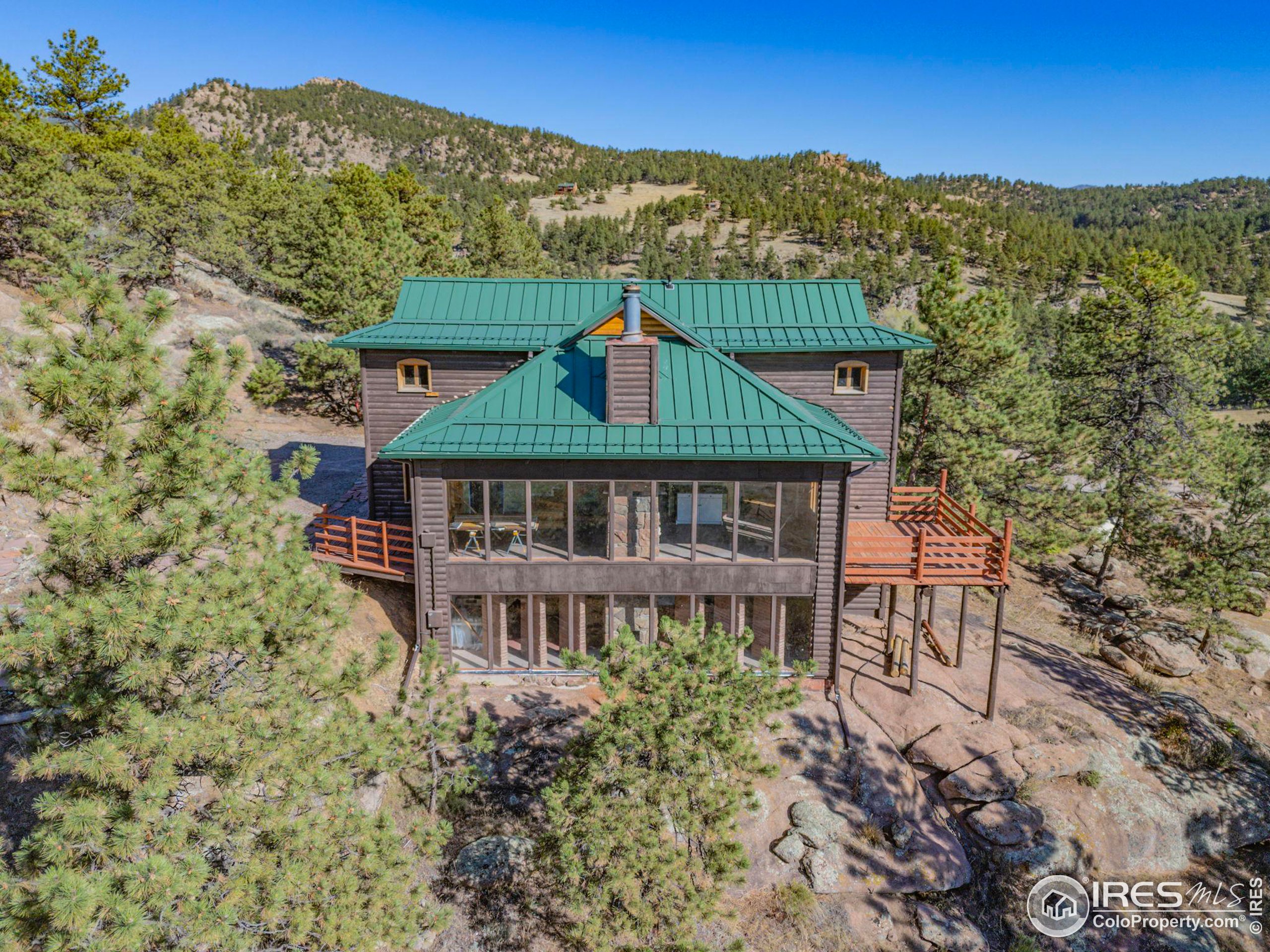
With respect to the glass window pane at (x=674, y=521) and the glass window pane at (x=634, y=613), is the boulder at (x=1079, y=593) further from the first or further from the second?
the glass window pane at (x=634, y=613)

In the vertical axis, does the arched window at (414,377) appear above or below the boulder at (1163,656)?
above

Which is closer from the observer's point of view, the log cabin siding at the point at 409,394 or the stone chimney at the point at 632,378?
the stone chimney at the point at 632,378

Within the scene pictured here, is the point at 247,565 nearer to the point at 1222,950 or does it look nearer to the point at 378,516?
the point at 378,516

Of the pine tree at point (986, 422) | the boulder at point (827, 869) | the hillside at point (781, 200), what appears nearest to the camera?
the boulder at point (827, 869)

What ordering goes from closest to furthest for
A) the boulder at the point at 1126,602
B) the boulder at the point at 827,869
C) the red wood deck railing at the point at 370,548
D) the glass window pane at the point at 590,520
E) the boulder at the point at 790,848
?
the boulder at the point at 827,869 < the boulder at the point at 790,848 < the glass window pane at the point at 590,520 < the red wood deck railing at the point at 370,548 < the boulder at the point at 1126,602

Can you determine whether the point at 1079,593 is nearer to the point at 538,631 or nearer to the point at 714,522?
the point at 714,522

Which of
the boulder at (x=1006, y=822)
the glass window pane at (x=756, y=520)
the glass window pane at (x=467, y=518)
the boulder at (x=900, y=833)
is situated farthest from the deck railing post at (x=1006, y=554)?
the glass window pane at (x=467, y=518)

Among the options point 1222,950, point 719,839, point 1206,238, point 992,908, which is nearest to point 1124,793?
point 1222,950
